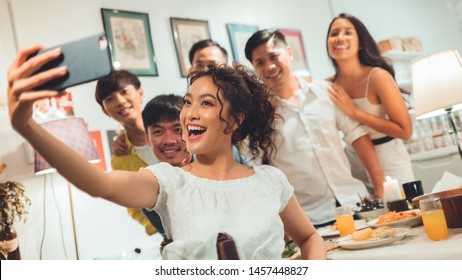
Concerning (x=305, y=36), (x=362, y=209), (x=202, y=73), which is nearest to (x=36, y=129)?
(x=202, y=73)

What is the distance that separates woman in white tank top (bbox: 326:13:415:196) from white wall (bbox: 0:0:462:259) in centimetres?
5

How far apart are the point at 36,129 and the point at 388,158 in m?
1.17

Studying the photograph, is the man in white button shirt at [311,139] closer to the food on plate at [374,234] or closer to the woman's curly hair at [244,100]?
the woman's curly hair at [244,100]

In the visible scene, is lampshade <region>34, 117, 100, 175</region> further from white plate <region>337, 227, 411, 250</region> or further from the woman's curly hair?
white plate <region>337, 227, 411, 250</region>

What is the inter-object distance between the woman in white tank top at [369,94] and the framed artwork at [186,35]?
0.44 m

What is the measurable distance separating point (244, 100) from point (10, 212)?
0.74 metres

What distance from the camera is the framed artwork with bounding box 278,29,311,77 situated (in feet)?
5.08

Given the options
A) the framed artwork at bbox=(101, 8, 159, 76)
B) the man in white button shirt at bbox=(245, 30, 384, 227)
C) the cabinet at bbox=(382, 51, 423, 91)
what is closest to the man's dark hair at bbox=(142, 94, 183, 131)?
the framed artwork at bbox=(101, 8, 159, 76)

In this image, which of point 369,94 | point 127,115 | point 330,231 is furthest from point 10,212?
point 369,94

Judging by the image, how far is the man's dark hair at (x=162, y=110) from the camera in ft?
3.92

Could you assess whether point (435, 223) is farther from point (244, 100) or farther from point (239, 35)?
point (239, 35)

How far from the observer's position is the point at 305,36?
1.58 meters

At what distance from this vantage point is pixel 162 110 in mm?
1199
